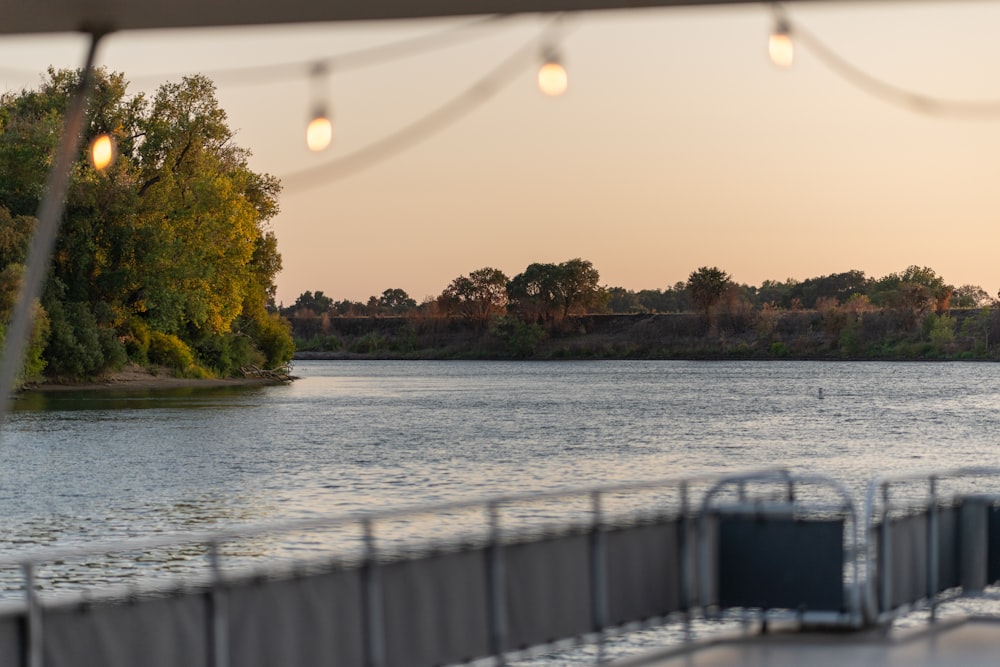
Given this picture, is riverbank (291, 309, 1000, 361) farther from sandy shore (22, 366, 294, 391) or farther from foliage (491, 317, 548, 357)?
sandy shore (22, 366, 294, 391)

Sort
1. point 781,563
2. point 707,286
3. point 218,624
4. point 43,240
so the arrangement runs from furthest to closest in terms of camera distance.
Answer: point 707,286
point 781,563
point 218,624
point 43,240

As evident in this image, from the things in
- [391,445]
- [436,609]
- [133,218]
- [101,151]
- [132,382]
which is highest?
[133,218]

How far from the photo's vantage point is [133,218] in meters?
66.0

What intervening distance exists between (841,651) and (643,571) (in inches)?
41.1

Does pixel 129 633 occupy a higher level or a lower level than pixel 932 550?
higher

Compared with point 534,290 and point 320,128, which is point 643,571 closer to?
point 320,128

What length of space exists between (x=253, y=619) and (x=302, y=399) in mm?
75939

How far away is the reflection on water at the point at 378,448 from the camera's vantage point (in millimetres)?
32531

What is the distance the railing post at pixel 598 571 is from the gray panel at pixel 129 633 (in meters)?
2.07

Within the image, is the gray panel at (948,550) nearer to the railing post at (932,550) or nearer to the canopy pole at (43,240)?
the railing post at (932,550)

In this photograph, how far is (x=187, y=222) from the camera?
222 feet

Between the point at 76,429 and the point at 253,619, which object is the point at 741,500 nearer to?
the point at 253,619

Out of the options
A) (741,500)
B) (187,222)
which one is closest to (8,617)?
(741,500)

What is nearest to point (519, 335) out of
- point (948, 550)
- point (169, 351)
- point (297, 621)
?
point (169, 351)
